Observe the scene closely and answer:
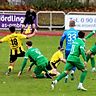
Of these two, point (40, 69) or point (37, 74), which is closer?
point (40, 69)

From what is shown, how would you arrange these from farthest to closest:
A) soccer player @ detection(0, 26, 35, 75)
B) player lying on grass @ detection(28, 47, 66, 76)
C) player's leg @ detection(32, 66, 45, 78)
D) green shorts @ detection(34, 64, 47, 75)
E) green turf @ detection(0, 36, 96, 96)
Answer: soccer player @ detection(0, 26, 35, 75) < player lying on grass @ detection(28, 47, 66, 76) < player's leg @ detection(32, 66, 45, 78) < green shorts @ detection(34, 64, 47, 75) < green turf @ detection(0, 36, 96, 96)

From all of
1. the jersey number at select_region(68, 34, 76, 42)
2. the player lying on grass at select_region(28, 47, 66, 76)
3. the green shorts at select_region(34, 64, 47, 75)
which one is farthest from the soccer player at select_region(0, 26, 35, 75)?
the jersey number at select_region(68, 34, 76, 42)

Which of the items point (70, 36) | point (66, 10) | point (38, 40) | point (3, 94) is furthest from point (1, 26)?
point (3, 94)

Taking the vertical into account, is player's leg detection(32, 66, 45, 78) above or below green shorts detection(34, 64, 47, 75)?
below

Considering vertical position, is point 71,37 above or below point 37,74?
above

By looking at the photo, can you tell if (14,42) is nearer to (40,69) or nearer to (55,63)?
(55,63)

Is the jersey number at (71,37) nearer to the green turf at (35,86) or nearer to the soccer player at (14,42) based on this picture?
the green turf at (35,86)

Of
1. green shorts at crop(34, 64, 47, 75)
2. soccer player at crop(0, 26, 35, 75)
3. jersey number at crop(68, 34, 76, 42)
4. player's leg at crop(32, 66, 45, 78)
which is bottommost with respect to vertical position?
player's leg at crop(32, 66, 45, 78)

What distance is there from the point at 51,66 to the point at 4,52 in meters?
8.21

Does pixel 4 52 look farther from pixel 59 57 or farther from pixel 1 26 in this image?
pixel 1 26

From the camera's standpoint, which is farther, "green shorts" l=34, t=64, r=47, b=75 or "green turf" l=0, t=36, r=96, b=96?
"green shorts" l=34, t=64, r=47, b=75

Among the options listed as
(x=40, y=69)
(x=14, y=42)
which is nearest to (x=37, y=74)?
(x=40, y=69)

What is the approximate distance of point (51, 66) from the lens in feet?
69.1

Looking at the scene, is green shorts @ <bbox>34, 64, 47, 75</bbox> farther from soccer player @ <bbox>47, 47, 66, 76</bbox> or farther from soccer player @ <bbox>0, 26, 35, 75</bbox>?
soccer player @ <bbox>0, 26, 35, 75</bbox>
